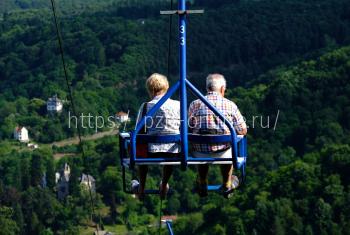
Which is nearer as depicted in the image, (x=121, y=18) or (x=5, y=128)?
(x=5, y=128)

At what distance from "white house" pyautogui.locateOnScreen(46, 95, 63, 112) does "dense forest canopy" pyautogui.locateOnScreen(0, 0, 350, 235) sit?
100 centimetres

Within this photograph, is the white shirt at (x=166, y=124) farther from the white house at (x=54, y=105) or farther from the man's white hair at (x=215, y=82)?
the white house at (x=54, y=105)

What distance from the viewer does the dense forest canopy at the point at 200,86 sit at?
2867 inches

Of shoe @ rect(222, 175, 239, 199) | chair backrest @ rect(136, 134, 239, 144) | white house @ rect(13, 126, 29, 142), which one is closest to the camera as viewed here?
chair backrest @ rect(136, 134, 239, 144)

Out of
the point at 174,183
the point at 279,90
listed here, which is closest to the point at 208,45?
the point at 279,90

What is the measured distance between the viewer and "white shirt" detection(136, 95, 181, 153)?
38.8 feet

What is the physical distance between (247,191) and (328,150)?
6.52 meters

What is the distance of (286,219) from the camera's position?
67.3 m

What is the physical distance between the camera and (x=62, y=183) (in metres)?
98.0

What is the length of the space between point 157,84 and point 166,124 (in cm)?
46

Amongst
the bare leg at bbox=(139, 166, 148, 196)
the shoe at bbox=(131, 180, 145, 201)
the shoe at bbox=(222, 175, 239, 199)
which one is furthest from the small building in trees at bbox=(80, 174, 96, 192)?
the shoe at bbox=(222, 175, 239, 199)

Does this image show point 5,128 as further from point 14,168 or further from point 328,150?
point 328,150

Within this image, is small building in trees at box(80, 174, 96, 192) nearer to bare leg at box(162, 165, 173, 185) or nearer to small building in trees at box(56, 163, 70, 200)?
small building in trees at box(56, 163, 70, 200)

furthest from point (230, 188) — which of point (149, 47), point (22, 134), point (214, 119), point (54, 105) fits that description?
point (149, 47)
